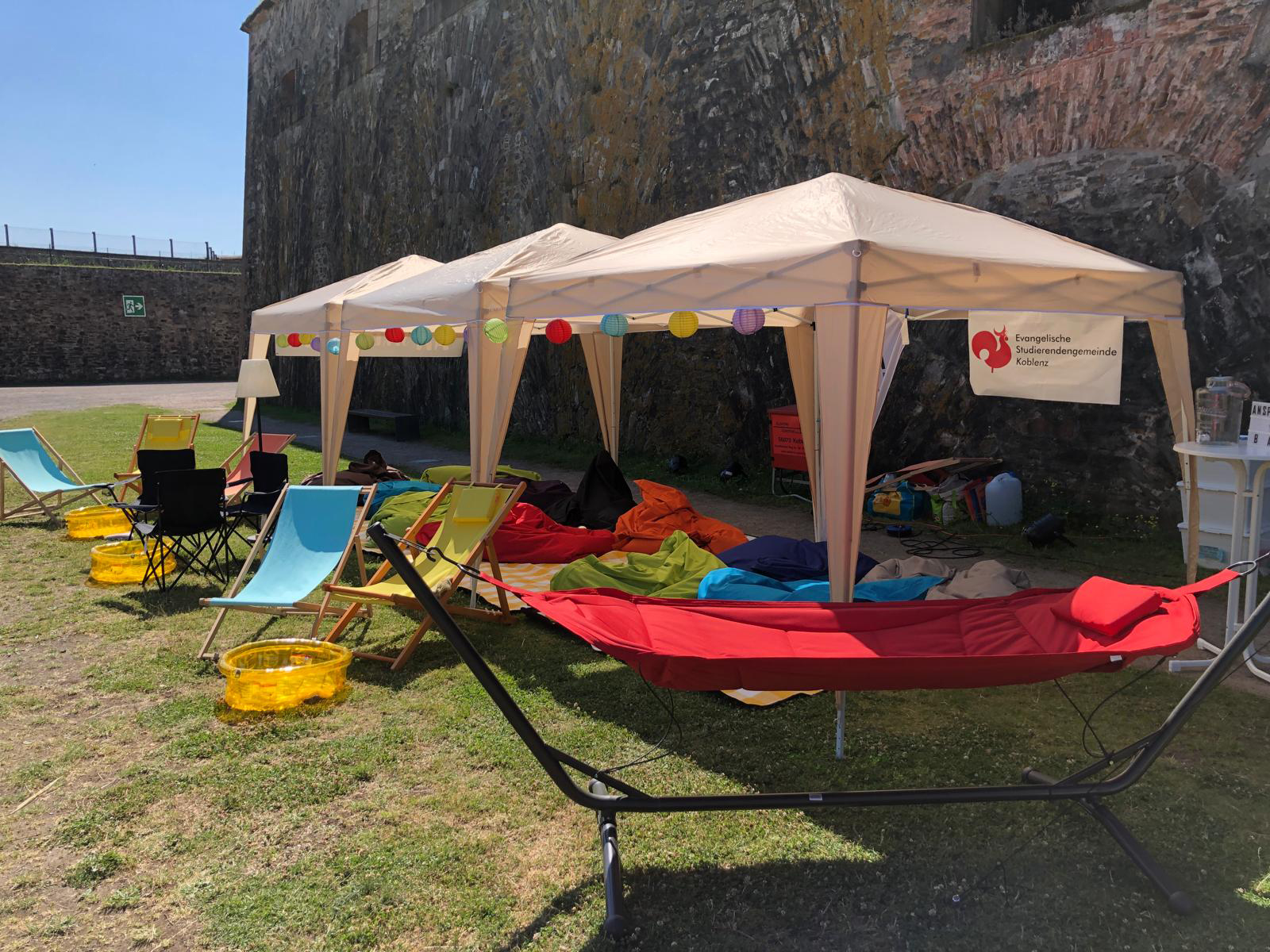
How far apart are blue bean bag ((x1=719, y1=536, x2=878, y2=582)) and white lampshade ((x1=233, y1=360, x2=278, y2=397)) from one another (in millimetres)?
4774

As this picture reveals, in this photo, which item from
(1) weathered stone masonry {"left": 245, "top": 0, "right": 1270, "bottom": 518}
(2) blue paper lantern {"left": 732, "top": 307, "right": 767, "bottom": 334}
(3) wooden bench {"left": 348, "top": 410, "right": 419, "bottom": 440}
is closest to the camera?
(2) blue paper lantern {"left": 732, "top": 307, "right": 767, "bottom": 334}

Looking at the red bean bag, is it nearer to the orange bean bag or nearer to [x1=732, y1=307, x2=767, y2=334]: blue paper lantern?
the orange bean bag

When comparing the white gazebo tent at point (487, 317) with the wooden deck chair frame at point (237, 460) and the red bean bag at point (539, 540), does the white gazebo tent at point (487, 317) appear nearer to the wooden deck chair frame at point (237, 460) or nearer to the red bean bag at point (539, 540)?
the red bean bag at point (539, 540)

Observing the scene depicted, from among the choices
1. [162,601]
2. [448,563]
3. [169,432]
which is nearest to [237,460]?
[169,432]

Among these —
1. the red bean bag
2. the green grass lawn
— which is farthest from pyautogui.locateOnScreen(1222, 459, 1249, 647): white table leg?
the red bean bag

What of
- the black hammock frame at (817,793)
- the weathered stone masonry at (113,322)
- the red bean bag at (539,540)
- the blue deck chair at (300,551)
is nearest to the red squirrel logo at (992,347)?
the red bean bag at (539,540)

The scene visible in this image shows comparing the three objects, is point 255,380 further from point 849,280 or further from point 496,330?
point 849,280

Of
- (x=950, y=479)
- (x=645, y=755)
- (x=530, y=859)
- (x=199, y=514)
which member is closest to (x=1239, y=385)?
(x=950, y=479)

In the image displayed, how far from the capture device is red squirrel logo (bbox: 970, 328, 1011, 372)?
574 cm

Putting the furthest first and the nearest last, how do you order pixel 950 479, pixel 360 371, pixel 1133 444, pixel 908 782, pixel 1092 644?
pixel 360 371
pixel 950 479
pixel 1133 444
pixel 908 782
pixel 1092 644

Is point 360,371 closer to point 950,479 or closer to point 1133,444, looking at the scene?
point 950,479

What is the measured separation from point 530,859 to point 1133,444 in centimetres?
629

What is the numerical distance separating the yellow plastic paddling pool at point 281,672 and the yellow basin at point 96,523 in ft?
12.1

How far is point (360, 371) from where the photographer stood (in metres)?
19.8
